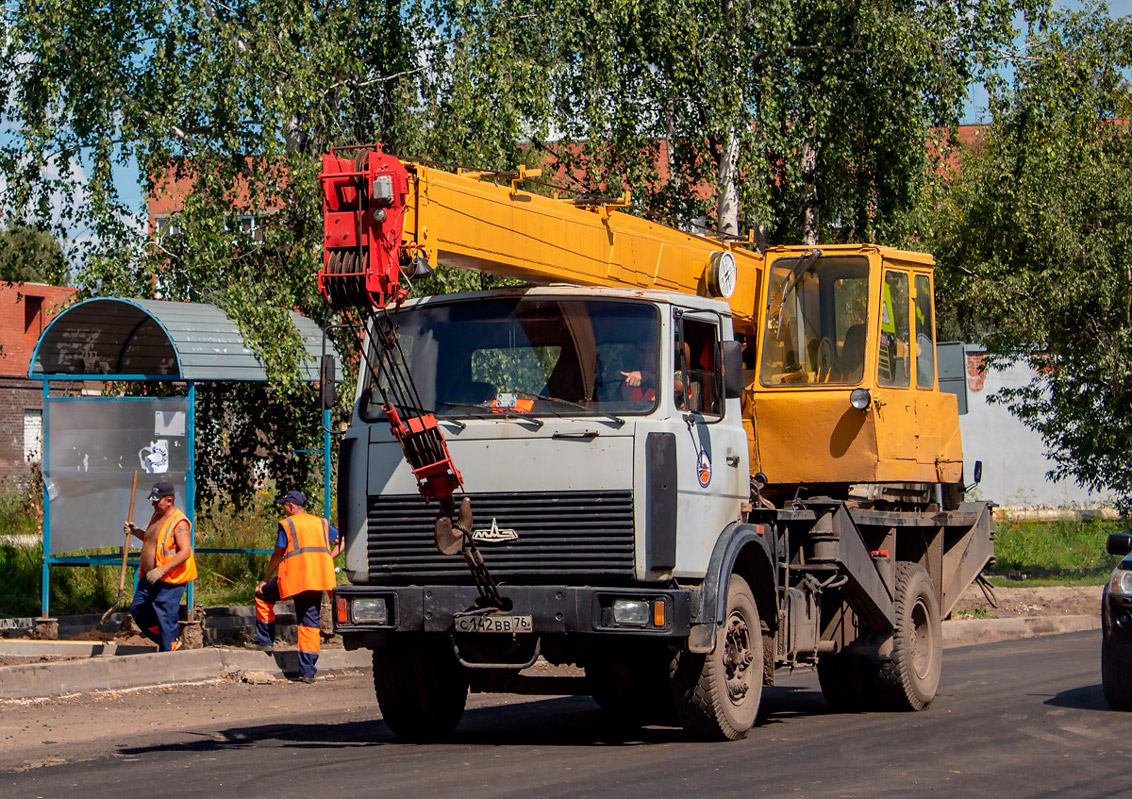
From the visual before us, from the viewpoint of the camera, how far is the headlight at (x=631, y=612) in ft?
28.4

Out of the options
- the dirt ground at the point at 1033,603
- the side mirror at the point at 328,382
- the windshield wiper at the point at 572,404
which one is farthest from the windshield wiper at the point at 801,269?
the dirt ground at the point at 1033,603

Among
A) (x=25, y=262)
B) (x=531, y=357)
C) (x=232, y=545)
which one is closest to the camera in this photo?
(x=531, y=357)

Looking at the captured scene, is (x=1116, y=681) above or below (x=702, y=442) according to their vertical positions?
below

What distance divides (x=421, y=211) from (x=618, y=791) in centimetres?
342

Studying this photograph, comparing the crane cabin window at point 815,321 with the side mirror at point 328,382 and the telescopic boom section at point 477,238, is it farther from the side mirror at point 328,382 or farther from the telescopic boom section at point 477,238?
the side mirror at point 328,382

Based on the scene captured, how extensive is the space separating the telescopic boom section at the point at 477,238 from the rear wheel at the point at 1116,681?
4.04 metres

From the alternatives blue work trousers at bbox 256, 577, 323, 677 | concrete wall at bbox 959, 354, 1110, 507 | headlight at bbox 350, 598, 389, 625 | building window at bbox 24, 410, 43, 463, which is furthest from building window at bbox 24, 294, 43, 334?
headlight at bbox 350, 598, 389, 625

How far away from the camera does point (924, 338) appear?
40.5ft

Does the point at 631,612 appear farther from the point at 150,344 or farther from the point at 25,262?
the point at 25,262

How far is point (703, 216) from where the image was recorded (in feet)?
76.5

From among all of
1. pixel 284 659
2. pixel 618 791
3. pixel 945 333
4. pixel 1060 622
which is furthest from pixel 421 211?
pixel 945 333

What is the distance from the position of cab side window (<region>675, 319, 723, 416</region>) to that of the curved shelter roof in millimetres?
6764

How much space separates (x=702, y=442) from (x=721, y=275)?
195 centimetres

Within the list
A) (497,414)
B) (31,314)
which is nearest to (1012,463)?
(31,314)
